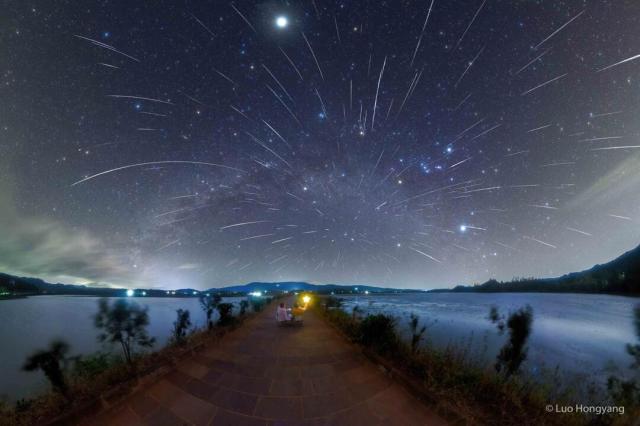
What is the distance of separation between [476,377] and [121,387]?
6.39 m

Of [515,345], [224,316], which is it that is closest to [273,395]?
[515,345]

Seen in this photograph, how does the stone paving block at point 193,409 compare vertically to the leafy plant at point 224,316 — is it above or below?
below

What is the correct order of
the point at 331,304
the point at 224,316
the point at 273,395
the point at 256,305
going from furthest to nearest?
the point at 331,304
the point at 256,305
the point at 224,316
the point at 273,395

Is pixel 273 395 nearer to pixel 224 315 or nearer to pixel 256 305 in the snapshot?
pixel 224 315

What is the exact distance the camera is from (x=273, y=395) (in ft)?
15.1

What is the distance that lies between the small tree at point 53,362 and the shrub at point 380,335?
608 centimetres

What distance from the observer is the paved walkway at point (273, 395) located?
384 centimetres

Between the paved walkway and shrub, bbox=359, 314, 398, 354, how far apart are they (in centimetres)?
49

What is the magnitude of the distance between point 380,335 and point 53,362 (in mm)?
6629

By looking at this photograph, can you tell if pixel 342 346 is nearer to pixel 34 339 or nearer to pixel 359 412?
pixel 359 412

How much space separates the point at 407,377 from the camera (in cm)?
479

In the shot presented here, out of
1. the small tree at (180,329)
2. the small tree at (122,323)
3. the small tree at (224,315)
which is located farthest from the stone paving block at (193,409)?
the small tree at (224,315)

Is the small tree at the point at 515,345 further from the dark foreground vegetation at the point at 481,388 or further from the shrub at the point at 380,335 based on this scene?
the shrub at the point at 380,335

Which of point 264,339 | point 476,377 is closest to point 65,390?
point 264,339
